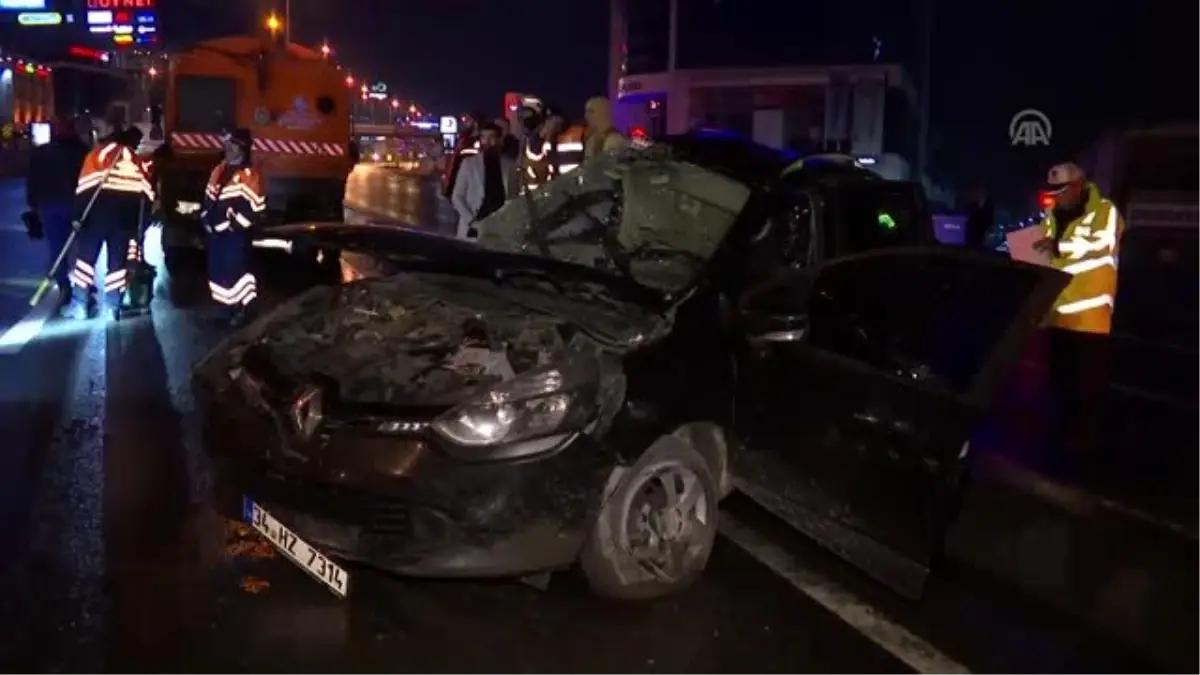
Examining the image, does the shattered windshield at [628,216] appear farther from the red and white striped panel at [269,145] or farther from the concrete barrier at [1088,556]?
the red and white striped panel at [269,145]

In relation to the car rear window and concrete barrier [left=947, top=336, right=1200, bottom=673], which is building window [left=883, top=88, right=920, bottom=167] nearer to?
concrete barrier [left=947, top=336, right=1200, bottom=673]

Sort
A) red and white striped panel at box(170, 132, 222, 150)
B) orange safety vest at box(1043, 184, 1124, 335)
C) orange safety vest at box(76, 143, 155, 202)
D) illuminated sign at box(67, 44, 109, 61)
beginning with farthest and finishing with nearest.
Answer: illuminated sign at box(67, 44, 109, 61) < red and white striped panel at box(170, 132, 222, 150) < orange safety vest at box(76, 143, 155, 202) < orange safety vest at box(1043, 184, 1124, 335)

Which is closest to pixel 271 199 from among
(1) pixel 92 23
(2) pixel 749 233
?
(2) pixel 749 233

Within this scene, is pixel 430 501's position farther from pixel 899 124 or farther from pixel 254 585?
pixel 899 124

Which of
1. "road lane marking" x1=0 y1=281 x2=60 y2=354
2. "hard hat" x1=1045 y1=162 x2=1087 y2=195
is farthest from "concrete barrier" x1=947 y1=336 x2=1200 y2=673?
"road lane marking" x1=0 y1=281 x2=60 y2=354

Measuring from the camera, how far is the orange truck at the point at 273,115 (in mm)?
17375

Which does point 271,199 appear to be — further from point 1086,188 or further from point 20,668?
point 20,668

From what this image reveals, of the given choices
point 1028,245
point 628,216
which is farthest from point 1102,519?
point 628,216

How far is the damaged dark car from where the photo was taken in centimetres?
424

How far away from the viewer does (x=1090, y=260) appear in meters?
7.32

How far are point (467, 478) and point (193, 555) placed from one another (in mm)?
1619

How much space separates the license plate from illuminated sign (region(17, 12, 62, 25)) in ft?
122

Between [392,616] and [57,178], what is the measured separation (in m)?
8.32

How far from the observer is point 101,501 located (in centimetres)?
589
